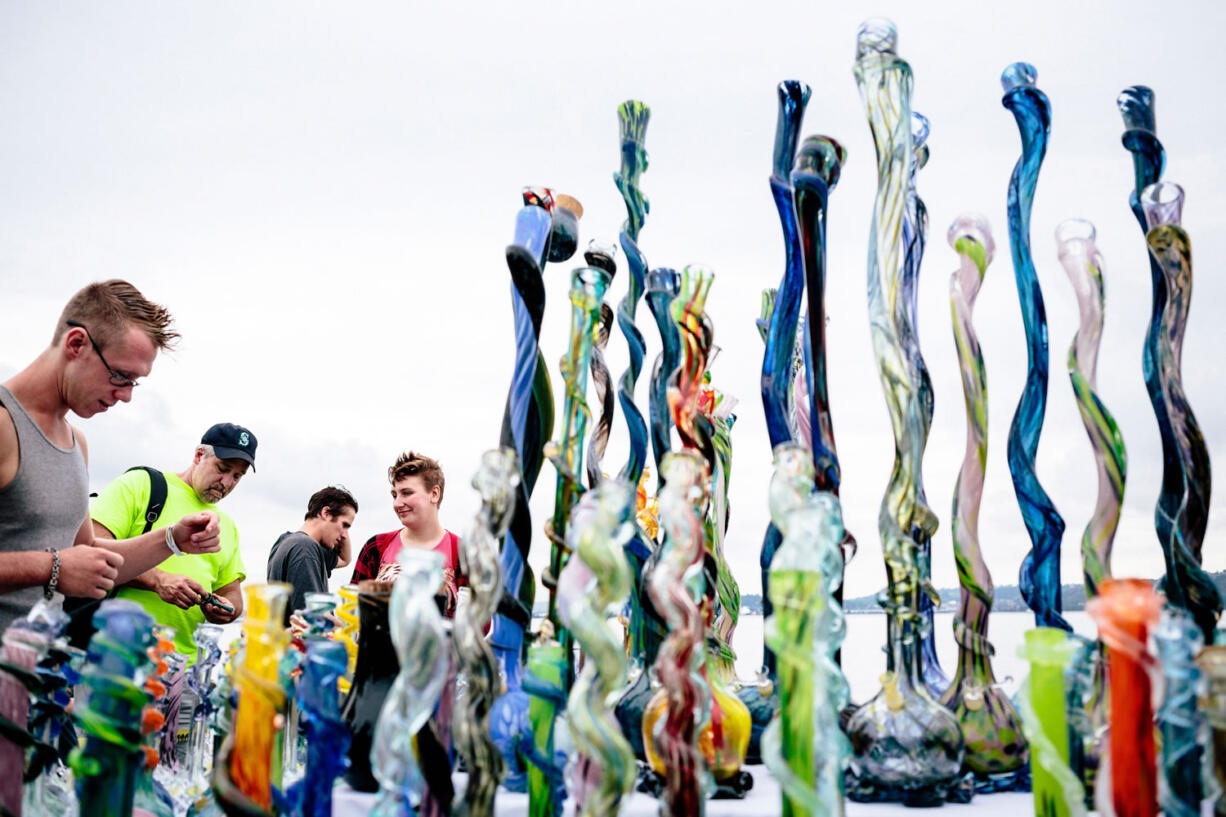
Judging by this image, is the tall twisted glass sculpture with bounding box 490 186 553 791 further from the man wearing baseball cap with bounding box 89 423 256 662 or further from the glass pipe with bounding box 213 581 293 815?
the man wearing baseball cap with bounding box 89 423 256 662

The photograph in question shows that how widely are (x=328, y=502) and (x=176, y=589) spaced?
0.93 m

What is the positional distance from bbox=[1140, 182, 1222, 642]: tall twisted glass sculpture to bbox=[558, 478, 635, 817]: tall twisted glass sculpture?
67cm

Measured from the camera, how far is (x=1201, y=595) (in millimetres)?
1017

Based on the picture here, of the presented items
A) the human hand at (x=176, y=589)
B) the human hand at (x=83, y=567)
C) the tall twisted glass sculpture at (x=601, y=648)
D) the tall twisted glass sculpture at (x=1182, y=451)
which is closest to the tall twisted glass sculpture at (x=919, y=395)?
the tall twisted glass sculpture at (x=1182, y=451)

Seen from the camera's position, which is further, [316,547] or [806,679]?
[316,547]

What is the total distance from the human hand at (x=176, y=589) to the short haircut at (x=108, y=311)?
Result: 64 cm

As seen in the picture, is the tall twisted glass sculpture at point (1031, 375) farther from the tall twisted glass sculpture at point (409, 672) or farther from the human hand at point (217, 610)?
the human hand at point (217, 610)

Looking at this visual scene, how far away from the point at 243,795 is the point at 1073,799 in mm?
684

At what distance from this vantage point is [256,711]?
30.4 inches

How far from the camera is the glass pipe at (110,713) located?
76 centimetres

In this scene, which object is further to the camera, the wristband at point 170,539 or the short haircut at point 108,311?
the wristband at point 170,539

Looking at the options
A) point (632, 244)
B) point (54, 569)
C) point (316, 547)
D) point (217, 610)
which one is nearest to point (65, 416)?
point (54, 569)

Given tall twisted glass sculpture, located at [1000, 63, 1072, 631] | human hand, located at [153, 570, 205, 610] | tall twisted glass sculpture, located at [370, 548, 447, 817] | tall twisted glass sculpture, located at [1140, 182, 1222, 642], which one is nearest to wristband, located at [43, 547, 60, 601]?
human hand, located at [153, 570, 205, 610]

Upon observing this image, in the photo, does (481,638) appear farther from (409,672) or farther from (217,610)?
(217,610)
